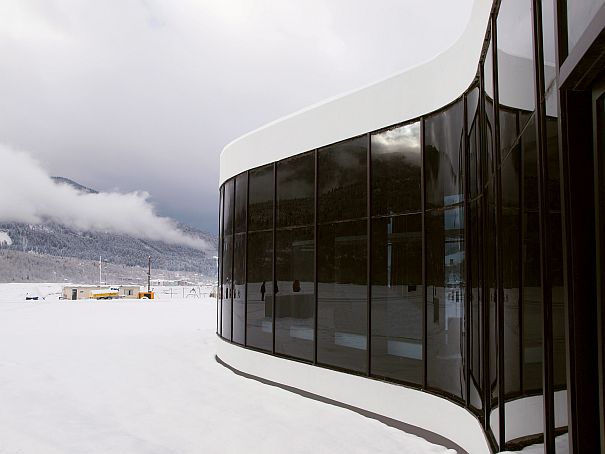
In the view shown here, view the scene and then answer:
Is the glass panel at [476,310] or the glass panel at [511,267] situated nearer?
the glass panel at [511,267]

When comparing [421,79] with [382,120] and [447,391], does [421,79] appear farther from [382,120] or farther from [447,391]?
[447,391]

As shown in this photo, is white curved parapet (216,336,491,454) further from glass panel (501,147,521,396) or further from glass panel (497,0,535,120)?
glass panel (497,0,535,120)

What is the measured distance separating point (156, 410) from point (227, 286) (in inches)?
235

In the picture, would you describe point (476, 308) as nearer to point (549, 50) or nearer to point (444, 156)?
point (444, 156)

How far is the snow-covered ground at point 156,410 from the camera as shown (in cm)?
826

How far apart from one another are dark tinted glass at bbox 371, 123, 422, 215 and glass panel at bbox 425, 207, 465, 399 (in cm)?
75

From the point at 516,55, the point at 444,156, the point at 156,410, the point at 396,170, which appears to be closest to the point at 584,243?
the point at 516,55

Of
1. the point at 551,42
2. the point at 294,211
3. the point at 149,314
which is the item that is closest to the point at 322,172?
the point at 294,211

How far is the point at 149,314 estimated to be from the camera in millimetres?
34719

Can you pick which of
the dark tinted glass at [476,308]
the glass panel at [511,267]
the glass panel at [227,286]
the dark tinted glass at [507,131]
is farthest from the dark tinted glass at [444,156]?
the glass panel at [227,286]

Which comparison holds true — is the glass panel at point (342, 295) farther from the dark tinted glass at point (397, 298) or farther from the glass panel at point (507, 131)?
the glass panel at point (507, 131)

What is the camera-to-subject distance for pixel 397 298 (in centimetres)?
971

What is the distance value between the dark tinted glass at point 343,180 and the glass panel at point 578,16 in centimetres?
723

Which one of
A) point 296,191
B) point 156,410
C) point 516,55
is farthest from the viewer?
point 296,191
